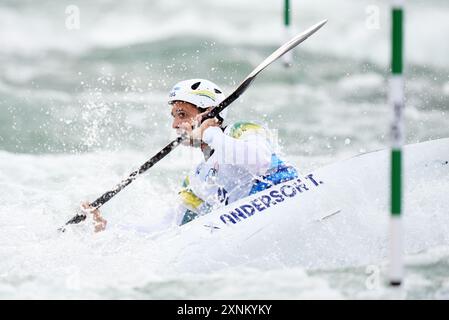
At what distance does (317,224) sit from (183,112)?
1.07 meters

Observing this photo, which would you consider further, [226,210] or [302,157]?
[302,157]

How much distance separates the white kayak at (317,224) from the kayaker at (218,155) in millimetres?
114

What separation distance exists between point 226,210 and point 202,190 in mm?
313

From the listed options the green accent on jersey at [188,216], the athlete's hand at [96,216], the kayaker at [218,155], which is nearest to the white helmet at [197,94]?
the kayaker at [218,155]

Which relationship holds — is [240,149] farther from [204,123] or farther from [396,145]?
[396,145]

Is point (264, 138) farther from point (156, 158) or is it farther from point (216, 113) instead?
point (156, 158)

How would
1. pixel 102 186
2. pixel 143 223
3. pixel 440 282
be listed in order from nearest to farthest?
1. pixel 440 282
2. pixel 143 223
3. pixel 102 186

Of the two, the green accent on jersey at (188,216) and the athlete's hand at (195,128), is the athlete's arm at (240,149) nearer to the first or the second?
the athlete's hand at (195,128)

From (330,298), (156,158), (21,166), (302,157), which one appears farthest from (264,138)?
(21,166)

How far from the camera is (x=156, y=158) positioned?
226 inches

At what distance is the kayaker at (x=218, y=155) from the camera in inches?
207

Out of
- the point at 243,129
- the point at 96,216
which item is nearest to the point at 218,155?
the point at 243,129

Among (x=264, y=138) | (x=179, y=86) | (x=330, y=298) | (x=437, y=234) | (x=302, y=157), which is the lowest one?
(x=330, y=298)

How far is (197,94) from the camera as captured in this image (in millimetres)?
5527
